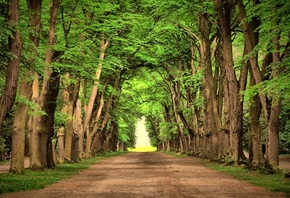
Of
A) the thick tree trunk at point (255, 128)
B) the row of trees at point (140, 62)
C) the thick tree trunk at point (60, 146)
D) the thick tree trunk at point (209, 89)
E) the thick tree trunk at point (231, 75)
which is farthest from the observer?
the thick tree trunk at point (60, 146)

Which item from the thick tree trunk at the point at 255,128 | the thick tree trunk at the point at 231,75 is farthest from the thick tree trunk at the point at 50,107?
the thick tree trunk at the point at 255,128

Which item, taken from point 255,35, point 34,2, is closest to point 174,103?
point 255,35

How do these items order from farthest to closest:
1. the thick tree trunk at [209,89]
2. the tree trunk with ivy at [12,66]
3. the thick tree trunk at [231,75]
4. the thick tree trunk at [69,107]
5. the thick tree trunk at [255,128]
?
the thick tree trunk at [209,89]
the thick tree trunk at [69,107]
the thick tree trunk at [231,75]
the thick tree trunk at [255,128]
the tree trunk with ivy at [12,66]

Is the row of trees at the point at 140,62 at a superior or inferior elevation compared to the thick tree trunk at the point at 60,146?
superior

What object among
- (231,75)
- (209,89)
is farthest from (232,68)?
(209,89)

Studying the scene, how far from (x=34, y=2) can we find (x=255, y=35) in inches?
392

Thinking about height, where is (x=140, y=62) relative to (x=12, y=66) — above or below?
above

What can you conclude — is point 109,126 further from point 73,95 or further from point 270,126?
point 270,126

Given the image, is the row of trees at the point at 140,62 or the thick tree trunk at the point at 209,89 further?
the thick tree trunk at the point at 209,89

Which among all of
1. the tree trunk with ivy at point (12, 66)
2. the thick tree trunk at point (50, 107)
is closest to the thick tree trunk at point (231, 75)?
the thick tree trunk at point (50, 107)

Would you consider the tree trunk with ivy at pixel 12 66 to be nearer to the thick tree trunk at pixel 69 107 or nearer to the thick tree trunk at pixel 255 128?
the thick tree trunk at pixel 255 128

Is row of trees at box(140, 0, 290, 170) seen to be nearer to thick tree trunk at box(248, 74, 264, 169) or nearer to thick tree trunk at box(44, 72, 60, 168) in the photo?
thick tree trunk at box(248, 74, 264, 169)

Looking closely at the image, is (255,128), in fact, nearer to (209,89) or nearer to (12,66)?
(209,89)

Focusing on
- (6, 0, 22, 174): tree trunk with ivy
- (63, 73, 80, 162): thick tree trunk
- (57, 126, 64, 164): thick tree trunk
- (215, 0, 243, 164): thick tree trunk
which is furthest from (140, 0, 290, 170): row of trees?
(57, 126, 64, 164): thick tree trunk
